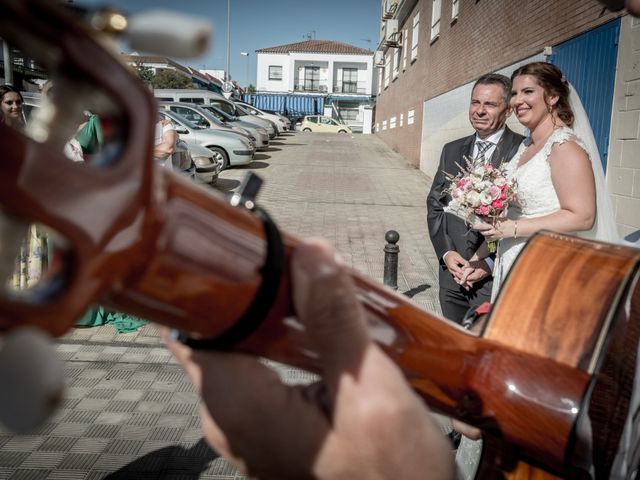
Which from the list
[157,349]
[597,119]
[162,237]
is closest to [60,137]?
[162,237]

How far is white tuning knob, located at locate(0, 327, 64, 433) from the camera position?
1.62 ft

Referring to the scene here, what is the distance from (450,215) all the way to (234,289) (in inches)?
119

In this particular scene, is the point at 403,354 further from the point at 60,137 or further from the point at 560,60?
the point at 560,60

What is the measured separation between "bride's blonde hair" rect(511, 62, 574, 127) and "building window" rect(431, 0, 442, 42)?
12.9 meters

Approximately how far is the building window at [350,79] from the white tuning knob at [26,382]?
61158 mm

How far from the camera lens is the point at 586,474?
3.40 feet

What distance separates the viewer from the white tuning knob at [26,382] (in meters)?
0.49

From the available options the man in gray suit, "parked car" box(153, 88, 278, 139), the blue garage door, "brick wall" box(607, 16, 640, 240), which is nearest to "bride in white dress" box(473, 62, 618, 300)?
the man in gray suit

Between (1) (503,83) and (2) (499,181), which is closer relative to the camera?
(2) (499,181)

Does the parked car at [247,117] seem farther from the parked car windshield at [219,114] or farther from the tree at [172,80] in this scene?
the tree at [172,80]

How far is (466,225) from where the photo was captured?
3.44 meters

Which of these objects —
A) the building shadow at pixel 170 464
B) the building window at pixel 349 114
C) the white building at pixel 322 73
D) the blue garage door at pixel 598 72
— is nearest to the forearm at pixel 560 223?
the building shadow at pixel 170 464

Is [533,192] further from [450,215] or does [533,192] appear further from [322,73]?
[322,73]

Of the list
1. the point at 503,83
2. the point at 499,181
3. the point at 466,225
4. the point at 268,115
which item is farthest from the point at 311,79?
the point at 499,181
